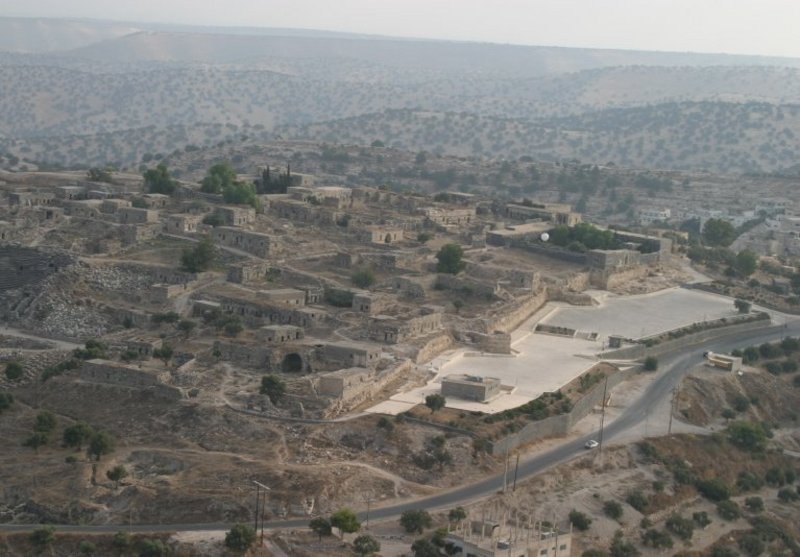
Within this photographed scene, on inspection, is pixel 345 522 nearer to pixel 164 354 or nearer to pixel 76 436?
pixel 76 436

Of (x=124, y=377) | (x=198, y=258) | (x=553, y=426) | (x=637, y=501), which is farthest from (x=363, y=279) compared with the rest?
(x=637, y=501)

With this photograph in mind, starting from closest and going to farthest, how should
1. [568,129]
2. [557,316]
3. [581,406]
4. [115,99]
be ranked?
[581,406] → [557,316] → [568,129] → [115,99]

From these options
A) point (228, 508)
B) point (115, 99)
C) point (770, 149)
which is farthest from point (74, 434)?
point (115, 99)

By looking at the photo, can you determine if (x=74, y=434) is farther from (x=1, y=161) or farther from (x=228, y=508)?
(x=1, y=161)

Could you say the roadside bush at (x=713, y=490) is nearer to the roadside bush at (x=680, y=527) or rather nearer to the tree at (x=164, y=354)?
the roadside bush at (x=680, y=527)

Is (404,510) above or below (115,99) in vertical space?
above

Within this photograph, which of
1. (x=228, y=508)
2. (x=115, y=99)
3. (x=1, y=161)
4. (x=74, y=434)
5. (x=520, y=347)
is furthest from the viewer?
(x=115, y=99)

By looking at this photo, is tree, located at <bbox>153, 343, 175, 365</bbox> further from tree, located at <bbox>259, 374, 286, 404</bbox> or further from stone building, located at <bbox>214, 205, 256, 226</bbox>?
stone building, located at <bbox>214, 205, 256, 226</bbox>
